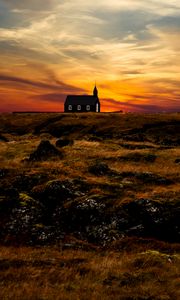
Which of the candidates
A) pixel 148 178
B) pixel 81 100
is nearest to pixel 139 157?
pixel 148 178

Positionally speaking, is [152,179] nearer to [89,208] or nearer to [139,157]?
[89,208]

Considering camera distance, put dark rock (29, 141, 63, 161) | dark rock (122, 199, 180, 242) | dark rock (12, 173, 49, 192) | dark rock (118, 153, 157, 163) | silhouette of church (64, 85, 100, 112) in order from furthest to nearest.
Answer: silhouette of church (64, 85, 100, 112) → dark rock (118, 153, 157, 163) → dark rock (29, 141, 63, 161) → dark rock (12, 173, 49, 192) → dark rock (122, 199, 180, 242)

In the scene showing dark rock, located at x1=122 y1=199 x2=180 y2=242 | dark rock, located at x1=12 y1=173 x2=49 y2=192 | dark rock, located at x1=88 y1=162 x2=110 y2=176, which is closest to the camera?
dark rock, located at x1=122 y1=199 x2=180 y2=242

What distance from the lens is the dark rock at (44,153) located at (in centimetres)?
4328

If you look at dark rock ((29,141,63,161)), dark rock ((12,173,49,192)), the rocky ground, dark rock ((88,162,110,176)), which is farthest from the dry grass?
dark rock ((29,141,63,161))

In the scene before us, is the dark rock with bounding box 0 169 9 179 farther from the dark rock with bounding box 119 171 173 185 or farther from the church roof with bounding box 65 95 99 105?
the church roof with bounding box 65 95 99 105

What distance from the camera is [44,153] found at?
44562 millimetres

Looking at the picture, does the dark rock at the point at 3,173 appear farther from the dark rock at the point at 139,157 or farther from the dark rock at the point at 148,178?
the dark rock at the point at 139,157

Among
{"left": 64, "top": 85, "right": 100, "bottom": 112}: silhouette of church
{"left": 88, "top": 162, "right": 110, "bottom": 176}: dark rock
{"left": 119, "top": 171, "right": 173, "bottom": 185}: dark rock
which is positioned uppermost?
{"left": 64, "top": 85, "right": 100, "bottom": 112}: silhouette of church

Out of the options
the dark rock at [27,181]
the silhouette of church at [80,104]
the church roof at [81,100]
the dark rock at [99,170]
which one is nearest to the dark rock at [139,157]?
the dark rock at [99,170]

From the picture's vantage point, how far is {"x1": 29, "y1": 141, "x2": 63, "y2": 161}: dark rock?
142 feet

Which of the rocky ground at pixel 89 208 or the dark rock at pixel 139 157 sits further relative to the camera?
the dark rock at pixel 139 157

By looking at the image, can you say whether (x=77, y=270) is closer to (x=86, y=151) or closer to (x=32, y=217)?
(x=32, y=217)

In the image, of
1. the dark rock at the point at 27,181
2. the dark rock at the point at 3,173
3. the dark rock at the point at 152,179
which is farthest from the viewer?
the dark rock at the point at 152,179
